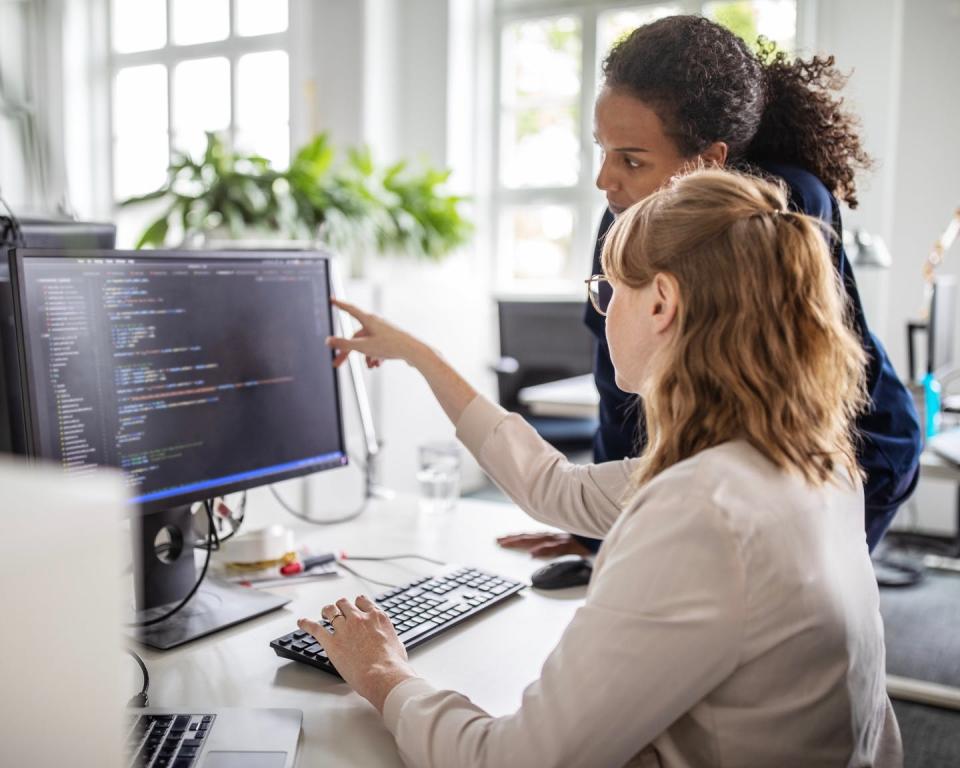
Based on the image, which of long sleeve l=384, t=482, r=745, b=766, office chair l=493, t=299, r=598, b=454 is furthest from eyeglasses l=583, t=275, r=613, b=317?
office chair l=493, t=299, r=598, b=454

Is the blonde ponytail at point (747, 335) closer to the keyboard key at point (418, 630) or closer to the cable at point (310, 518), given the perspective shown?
A: the keyboard key at point (418, 630)

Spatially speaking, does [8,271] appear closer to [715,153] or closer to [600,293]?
[600,293]

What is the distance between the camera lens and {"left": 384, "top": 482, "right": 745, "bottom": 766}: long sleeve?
0.70 meters

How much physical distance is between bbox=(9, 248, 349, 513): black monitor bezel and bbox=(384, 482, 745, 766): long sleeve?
59 cm

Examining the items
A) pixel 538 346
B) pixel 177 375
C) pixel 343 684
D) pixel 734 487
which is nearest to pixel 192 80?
pixel 538 346

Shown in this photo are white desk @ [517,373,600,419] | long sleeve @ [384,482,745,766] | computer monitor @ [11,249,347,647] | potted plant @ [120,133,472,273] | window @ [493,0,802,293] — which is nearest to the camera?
long sleeve @ [384,482,745,766]

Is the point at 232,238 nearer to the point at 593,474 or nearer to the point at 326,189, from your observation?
the point at 326,189

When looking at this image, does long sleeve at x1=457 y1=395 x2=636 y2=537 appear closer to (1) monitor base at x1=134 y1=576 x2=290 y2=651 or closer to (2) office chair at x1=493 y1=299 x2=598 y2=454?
(1) monitor base at x1=134 y1=576 x2=290 y2=651

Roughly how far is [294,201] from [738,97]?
107 inches

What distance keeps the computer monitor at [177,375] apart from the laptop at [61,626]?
0.58 meters

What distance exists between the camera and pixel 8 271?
1.06m

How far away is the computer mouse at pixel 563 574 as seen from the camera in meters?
1.32

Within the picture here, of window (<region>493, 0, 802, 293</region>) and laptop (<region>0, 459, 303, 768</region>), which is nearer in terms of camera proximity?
laptop (<region>0, 459, 303, 768</region>)

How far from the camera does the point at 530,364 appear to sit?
4156 mm
